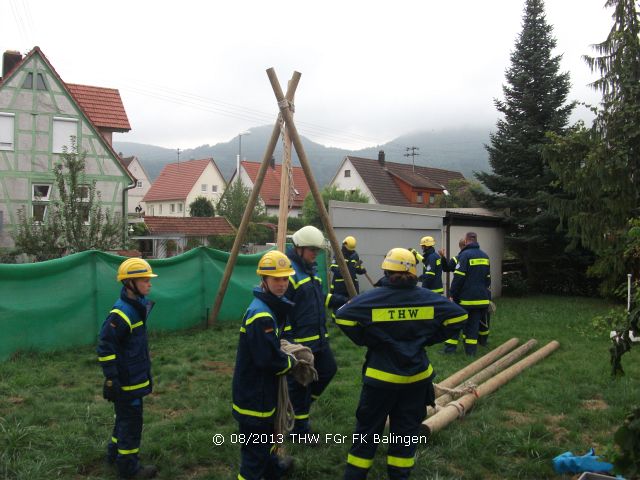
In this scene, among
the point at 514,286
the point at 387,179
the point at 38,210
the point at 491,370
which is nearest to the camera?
the point at 491,370

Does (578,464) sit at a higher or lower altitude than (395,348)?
lower

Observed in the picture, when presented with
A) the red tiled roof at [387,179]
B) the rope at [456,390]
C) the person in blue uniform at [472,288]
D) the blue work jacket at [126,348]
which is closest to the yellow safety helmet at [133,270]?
the blue work jacket at [126,348]

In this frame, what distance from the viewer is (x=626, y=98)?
1353 centimetres

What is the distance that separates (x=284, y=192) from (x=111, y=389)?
3175 millimetres

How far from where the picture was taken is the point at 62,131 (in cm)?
2239

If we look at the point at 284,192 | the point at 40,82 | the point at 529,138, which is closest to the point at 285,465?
the point at 284,192

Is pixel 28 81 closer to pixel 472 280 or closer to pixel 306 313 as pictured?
pixel 472 280

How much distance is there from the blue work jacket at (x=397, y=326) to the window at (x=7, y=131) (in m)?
22.0

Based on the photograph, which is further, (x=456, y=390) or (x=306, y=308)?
(x=456, y=390)

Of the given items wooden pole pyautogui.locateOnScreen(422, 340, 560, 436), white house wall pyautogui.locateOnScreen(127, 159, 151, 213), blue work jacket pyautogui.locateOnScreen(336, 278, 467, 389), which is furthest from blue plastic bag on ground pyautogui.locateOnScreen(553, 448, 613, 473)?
white house wall pyautogui.locateOnScreen(127, 159, 151, 213)

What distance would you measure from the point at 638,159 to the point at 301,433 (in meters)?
A: 11.3

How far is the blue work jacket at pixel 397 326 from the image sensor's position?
4039mm

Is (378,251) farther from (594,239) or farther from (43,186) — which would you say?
(43,186)

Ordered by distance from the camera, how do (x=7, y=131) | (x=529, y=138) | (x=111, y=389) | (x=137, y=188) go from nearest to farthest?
(x=111, y=389) < (x=529, y=138) < (x=7, y=131) < (x=137, y=188)
